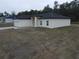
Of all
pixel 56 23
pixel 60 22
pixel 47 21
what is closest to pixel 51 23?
pixel 47 21

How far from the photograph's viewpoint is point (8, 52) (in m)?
13.7

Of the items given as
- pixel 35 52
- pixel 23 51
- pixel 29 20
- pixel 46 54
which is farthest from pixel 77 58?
pixel 29 20

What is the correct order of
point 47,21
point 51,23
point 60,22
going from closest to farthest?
point 51,23
point 47,21
point 60,22

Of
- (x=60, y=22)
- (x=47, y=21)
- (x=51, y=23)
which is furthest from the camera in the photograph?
(x=60, y=22)

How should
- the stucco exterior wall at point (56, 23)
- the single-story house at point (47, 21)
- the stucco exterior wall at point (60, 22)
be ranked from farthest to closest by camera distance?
the stucco exterior wall at point (60, 22) < the single-story house at point (47, 21) < the stucco exterior wall at point (56, 23)

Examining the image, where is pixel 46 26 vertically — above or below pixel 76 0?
below

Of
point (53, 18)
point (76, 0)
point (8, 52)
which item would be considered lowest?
point (8, 52)

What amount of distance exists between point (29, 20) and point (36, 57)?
104 ft

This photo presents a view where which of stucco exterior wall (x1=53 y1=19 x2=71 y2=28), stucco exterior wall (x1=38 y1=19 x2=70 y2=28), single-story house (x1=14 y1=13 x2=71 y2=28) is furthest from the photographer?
stucco exterior wall (x1=53 y1=19 x2=71 y2=28)

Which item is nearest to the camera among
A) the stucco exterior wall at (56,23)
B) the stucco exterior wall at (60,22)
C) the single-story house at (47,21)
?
the stucco exterior wall at (56,23)

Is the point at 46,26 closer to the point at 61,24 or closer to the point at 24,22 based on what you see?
the point at 61,24

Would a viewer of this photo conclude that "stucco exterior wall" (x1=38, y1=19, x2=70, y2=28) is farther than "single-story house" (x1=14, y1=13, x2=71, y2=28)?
No

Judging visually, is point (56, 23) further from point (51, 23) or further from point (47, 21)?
point (47, 21)

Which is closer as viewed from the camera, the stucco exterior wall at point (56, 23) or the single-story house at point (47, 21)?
the stucco exterior wall at point (56, 23)
